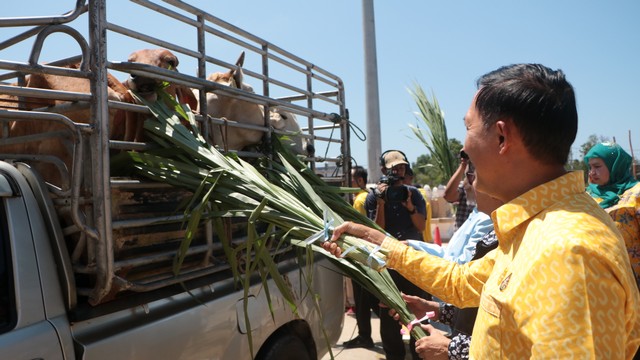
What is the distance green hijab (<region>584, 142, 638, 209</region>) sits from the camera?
143 inches

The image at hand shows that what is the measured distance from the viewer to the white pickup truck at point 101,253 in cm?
162

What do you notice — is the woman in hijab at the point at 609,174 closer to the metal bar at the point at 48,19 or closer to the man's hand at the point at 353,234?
the man's hand at the point at 353,234

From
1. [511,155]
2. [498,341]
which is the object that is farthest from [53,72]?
[498,341]

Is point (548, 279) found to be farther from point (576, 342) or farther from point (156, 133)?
point (156, 133)

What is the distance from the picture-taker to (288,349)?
2.71 metres

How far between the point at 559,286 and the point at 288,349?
195 centimetres

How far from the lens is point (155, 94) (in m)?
2.45

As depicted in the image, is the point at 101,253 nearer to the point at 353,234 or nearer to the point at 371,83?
the point at 353,234

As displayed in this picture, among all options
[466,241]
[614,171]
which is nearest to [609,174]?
[614,171]

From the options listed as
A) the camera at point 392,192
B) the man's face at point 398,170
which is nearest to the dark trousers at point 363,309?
the camera at point 392,192

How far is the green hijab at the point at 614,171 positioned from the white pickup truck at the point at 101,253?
8.66 feet

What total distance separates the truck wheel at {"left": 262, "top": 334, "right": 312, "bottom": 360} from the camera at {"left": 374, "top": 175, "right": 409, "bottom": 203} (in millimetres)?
1826

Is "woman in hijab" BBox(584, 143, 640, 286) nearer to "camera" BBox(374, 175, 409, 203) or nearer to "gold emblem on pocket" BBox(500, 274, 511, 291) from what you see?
"camera" BBox(374, 175, 409, 203)

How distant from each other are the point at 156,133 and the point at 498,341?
1.72m
